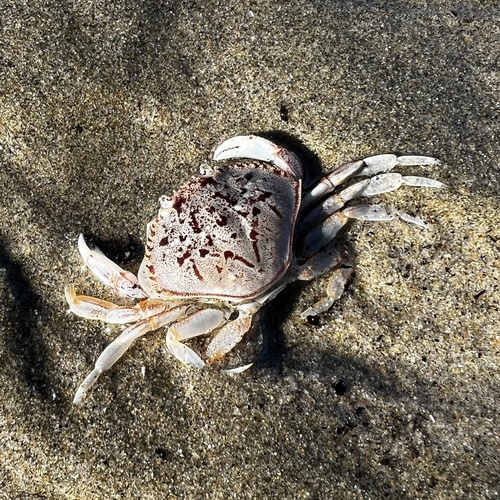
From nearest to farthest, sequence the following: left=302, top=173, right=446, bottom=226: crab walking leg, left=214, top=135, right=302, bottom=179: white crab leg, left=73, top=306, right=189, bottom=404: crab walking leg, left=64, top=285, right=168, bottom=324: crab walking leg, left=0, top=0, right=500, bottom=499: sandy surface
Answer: left=0, top=0, right=500, bottom=499: sandy surface → left=73, top=306, right=189, bottom=404: crab walking leg → left=64, top=285, right=168, bottom=324: crab walking leg → left=302, top=173, right=446, bottom=226: crab walking leg → left=214, top=135, right=302, bottom=179: white crab leg

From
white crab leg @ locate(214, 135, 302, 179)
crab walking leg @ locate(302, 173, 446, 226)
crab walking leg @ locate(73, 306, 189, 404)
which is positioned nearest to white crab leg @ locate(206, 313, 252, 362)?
crab walking leg @ locate(73, 306, 189, 404)

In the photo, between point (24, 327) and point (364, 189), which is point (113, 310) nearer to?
point (24, 327)

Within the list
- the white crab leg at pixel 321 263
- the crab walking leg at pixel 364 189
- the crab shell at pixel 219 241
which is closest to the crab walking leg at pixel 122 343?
the crab shell at pixel 219 241

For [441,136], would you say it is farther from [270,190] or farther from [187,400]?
[187,400]

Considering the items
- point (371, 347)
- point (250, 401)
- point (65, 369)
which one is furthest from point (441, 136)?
point (65, 369)

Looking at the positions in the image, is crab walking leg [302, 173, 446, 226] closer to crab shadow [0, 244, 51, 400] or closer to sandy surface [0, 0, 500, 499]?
sandy surface [0, 0, 500, 499]

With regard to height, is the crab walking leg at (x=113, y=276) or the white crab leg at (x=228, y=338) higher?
the crab walking leg at (x=113, y=276)

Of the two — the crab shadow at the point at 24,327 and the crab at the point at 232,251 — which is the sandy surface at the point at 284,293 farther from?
the crab at the point at 232,251

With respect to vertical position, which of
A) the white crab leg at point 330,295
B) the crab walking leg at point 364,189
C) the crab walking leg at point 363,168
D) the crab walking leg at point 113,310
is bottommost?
the white crab leg at point 330,295
